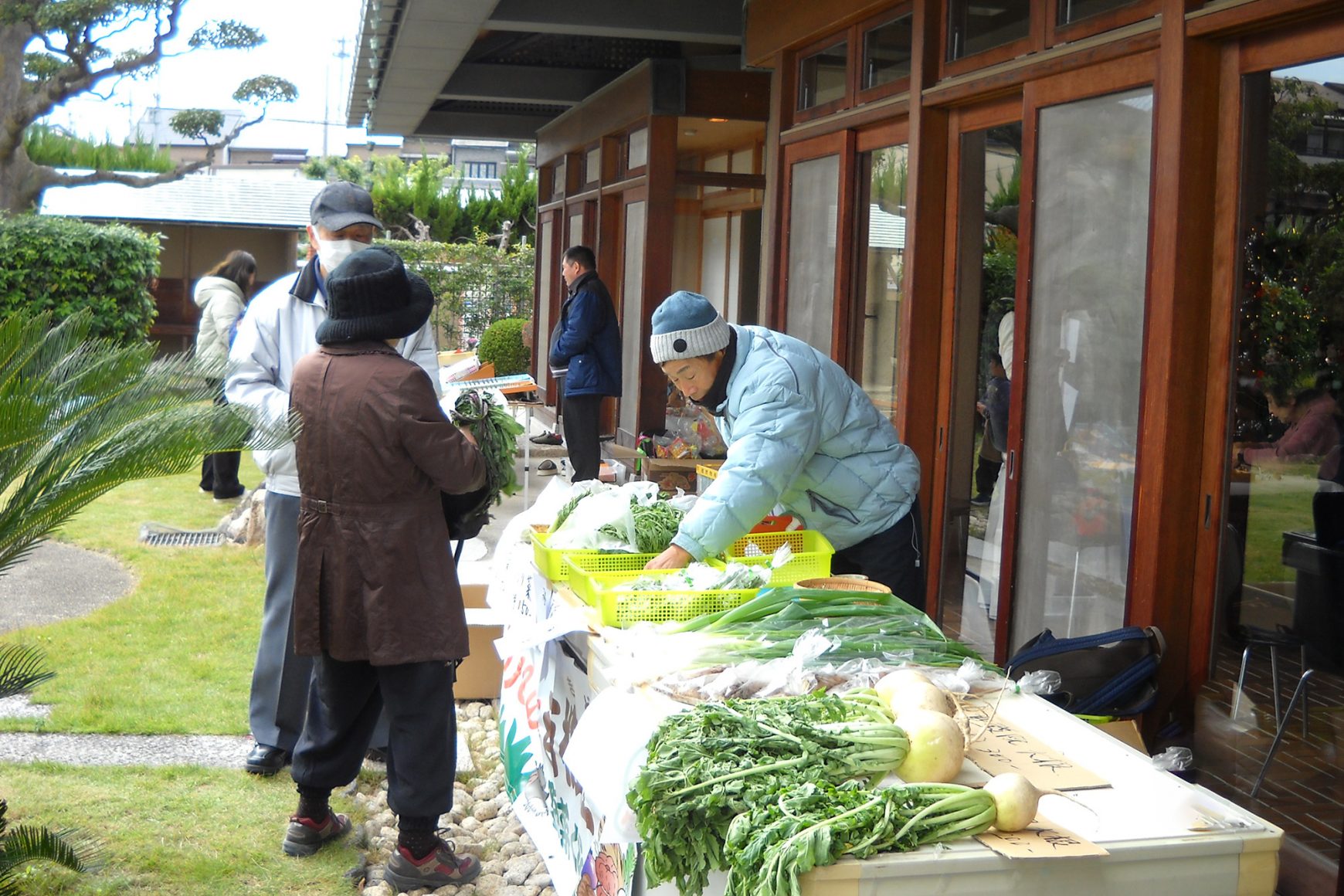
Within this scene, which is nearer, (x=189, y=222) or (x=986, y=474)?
(x=986, y=474)

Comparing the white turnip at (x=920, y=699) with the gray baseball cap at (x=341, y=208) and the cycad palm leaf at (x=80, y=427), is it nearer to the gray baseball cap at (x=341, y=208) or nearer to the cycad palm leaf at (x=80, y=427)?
the cycad palm leaf at (x=80, y=427)

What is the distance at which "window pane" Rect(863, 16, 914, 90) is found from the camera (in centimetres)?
595

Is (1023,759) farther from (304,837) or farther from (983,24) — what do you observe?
(983,24)

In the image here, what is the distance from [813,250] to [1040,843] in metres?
5.23

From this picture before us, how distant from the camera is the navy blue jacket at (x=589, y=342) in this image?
923cm

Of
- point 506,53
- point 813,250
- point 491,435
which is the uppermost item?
point 506,53

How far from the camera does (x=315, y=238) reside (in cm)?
445

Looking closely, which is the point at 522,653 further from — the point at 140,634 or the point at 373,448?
the point at 140,634

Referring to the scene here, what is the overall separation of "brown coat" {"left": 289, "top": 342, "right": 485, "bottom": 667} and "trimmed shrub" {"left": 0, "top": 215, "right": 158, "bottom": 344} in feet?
43.0

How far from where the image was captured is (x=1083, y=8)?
4531 millimetres

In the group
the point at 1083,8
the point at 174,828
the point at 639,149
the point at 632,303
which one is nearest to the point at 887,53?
the point at 1083,8

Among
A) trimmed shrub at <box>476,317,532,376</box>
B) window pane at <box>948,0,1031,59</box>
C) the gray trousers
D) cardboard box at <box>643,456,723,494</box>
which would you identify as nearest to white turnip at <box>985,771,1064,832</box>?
the gray trousers

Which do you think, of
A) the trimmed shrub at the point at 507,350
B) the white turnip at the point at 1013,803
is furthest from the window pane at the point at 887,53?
the trimmed shrub at the point at 507,350

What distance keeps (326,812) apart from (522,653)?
84cm
